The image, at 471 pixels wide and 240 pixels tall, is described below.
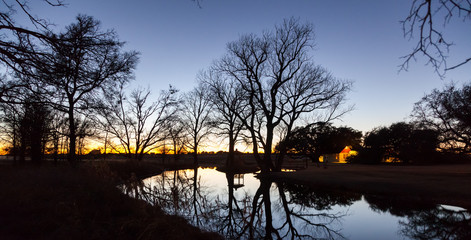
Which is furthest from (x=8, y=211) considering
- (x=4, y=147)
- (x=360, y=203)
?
(x=4, y=147)

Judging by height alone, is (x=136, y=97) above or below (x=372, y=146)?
above


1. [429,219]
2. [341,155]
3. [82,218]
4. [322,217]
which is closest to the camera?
[82,218]

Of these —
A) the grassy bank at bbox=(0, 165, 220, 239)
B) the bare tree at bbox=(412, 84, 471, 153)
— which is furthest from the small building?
the grassy bank at bbox=(0, 165, 220, 239)

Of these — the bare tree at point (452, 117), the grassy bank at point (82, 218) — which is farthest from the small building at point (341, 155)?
the grassy bank at point (82, 218)

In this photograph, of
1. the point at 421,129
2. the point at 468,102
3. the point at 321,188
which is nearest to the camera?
the point at 321,188

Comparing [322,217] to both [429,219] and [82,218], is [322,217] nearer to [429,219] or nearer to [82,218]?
[429,219]

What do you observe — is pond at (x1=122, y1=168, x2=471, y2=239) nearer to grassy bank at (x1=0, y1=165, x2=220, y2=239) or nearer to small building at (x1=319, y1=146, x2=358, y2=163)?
grassy bank at (x1=0, y1=165, x2=220, y2=239)

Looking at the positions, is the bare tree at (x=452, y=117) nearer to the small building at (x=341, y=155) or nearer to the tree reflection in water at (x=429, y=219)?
the tree reflection in water at (x=429, y=219)

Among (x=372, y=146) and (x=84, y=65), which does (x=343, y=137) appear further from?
(x=84, y=65)

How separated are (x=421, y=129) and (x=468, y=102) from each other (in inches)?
193

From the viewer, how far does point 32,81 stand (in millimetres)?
5469

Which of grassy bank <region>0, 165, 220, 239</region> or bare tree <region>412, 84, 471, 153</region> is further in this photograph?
bare tree <region>412, 84, 471, 153</region>

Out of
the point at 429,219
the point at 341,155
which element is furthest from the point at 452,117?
the point at 341,155

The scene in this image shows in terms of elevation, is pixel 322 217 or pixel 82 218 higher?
pixel 82 218
